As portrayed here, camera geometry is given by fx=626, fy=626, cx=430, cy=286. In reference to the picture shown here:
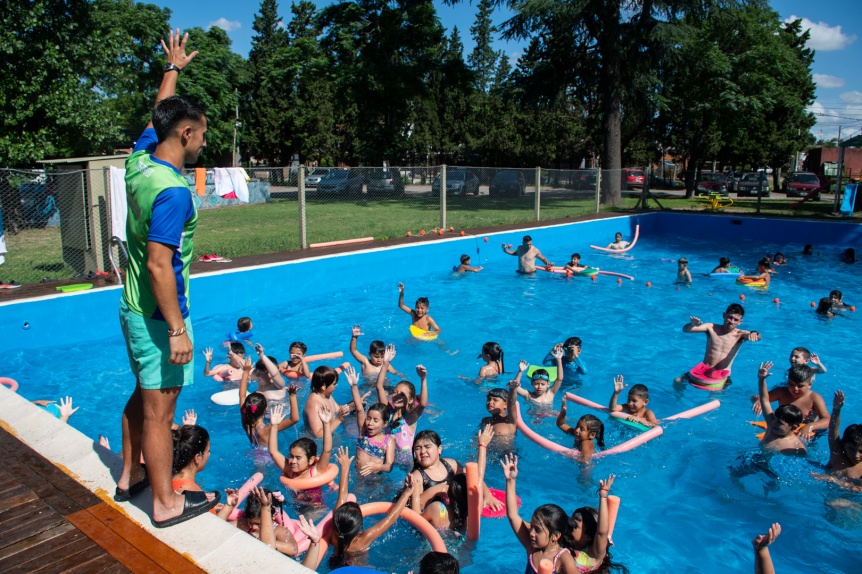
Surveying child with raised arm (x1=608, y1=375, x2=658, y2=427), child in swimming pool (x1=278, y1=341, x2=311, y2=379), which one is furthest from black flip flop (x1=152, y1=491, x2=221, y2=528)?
child with raised arm (x1=608, y1=375, x2=658, y2=427)

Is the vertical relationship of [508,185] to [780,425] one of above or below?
above

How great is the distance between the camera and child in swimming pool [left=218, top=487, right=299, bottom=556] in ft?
12.1

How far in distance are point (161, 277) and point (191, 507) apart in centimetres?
127

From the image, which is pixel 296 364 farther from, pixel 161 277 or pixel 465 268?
pixel 465 268

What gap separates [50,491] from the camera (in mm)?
3504

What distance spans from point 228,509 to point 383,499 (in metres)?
1.68

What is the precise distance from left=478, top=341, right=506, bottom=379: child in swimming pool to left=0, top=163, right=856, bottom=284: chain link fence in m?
5.13

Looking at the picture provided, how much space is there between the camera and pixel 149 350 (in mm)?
2838

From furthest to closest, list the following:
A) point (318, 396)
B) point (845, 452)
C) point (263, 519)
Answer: point (318, 396) < point (845, 452) < point (263, 519)

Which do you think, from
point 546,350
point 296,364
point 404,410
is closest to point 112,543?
point 404,410

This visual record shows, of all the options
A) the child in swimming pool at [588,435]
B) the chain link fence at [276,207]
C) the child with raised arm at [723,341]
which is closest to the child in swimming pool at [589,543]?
the child in swimming pool at [588,435]

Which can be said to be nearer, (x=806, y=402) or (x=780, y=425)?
(x=780, y=425)

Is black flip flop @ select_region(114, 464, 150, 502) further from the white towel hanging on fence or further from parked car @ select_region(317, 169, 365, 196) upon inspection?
parked car @ select_region(317, 169, 365, 196)

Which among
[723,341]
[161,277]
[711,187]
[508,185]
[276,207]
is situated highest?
[711,187]
